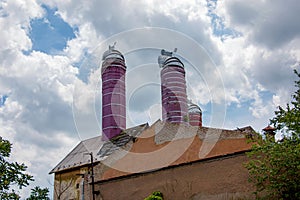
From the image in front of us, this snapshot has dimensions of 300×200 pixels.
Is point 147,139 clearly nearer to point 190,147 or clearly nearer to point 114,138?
point 190,147

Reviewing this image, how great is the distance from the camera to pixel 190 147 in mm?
16281

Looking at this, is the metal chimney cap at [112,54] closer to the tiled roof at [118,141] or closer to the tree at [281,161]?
the tiled roof at [118,141]

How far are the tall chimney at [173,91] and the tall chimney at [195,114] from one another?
2919 mm

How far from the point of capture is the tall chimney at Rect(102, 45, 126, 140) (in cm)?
2633

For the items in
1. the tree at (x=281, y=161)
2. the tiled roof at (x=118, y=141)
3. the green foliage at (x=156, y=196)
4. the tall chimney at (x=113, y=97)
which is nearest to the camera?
the tree at (x=281, y=161)

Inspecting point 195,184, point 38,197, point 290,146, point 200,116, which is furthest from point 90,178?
point 200,116

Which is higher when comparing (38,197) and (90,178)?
(90,178)

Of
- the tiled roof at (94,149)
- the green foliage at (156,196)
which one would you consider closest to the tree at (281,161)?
the green foliage at (156,196)

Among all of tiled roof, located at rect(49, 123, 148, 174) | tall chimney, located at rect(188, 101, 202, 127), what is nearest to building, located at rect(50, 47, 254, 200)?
tiled roof, located at rect(49, 123, 148, 174)

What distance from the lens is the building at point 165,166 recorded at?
46.8 feet

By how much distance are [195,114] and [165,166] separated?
14742 millimetres

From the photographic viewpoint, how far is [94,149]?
81.5 ft

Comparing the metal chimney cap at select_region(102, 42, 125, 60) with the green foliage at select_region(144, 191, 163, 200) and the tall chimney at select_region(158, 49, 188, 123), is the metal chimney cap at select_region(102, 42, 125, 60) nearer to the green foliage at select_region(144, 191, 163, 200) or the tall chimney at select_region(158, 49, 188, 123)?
the tall chimney at select_region(158, 49, 188, 123)

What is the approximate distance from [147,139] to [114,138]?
23.5ft
